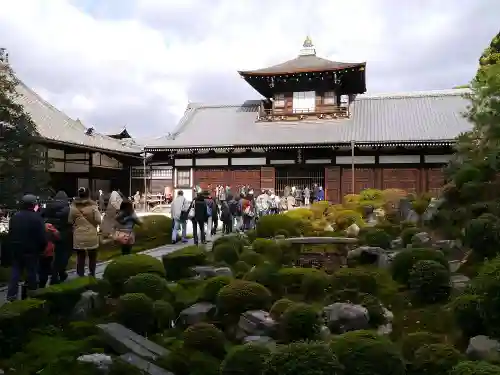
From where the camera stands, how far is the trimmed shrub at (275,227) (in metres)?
13.4

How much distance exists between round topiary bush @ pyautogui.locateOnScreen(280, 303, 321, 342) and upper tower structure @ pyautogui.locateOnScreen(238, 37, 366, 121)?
26.6 meters

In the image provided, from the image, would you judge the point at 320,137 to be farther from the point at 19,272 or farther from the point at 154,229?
the point at 19,272

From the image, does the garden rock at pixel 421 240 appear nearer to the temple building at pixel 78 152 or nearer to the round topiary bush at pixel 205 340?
the round topiary bush at pixel 205 340

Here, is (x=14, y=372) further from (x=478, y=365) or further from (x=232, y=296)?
(x=478, y=365)

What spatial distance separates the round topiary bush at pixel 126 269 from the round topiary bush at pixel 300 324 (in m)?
2.99

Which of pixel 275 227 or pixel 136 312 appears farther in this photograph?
pixel 275 227

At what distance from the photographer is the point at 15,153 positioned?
1020cm

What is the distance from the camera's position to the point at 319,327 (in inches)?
221

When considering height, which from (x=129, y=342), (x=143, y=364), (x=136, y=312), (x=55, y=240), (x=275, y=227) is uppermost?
(x=55, y=240)

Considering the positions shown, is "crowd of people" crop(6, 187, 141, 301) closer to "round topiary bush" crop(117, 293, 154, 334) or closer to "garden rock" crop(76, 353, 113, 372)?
"round topiary bush" crop(117, 293, 154, 334)

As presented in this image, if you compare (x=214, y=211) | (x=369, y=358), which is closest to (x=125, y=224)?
(x=369, y=358)

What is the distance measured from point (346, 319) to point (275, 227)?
297 inches

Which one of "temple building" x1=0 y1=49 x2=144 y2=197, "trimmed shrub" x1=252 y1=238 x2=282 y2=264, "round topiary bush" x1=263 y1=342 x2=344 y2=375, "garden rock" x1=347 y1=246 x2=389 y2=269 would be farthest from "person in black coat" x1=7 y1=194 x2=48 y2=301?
"temple building" x1=0 y1=49 x2=144 y2=197

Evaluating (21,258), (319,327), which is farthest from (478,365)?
(21,258)
